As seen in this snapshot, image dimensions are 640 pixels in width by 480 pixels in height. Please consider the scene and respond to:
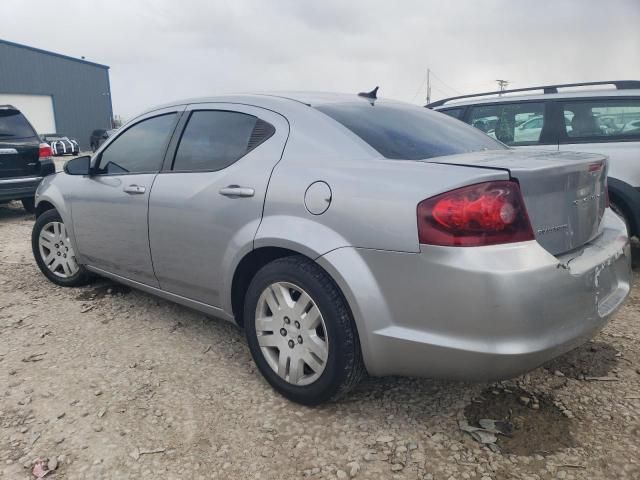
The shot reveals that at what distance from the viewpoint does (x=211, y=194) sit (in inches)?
109

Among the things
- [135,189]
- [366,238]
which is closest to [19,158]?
[135,189]

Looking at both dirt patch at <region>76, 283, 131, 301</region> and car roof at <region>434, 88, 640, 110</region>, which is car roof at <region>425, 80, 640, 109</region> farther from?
dirt patch at <region>76, 283, 131, 301</region>

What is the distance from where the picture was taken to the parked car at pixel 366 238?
6.39 feet

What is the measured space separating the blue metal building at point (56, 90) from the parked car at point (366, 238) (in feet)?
95.7

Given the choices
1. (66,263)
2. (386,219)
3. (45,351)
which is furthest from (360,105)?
(66,263)

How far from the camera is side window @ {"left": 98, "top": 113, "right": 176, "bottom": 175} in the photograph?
10.7 ft

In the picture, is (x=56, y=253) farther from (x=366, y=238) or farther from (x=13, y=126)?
(x=13, y=126)

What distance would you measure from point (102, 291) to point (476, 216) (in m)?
3.28

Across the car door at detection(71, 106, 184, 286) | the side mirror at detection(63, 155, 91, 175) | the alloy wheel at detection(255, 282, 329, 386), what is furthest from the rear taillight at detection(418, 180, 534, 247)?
the side mirror at detection(63, 155, 91, 175)

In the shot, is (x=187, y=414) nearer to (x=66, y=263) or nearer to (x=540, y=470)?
(x=540, y=470)

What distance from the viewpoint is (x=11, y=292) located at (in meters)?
4.24

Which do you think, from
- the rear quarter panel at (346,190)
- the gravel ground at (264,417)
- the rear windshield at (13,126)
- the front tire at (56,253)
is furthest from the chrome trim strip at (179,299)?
the rear windshield at (13,126)

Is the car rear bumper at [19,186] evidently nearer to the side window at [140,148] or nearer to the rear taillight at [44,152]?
the rear taillight at [44,152]

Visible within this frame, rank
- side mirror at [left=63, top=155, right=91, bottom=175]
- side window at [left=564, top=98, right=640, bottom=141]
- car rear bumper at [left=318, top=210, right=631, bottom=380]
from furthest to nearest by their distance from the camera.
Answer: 1. side window at [left=564, top=98, right=640, bottom=141]
2. side mirror at [left=63, top=155, right=91, bottom=175]
3. car rear bumper at [left=318, top=210, right=631, bottom=380]
